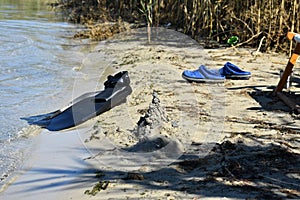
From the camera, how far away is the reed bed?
9.25 metres

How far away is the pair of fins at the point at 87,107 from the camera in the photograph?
19.5 feet

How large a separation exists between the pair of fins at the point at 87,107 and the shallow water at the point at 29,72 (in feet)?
0.85

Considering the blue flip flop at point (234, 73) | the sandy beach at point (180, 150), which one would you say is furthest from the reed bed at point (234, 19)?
the blue flip flop at point (234, 73)

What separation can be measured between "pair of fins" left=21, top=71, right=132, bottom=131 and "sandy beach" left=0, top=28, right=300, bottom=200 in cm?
11

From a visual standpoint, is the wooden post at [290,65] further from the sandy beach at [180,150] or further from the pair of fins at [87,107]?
→ the pair of fins at [87,107]

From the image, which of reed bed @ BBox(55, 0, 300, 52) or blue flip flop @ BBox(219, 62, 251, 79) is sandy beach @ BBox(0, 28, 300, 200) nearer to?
blue flip flop @ BBox(219, 62, 251, 79)

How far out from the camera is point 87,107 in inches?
244

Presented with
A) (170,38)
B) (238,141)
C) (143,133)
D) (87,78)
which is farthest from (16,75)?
(238,141)

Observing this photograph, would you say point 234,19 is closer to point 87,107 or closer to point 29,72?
A: point 29,72

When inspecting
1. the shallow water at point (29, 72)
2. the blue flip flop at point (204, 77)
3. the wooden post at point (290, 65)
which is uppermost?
the wooden post at point (290, 65)

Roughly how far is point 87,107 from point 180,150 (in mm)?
2191

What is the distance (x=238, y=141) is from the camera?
14.9 feet

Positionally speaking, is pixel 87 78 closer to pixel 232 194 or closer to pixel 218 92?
pixel 218 92

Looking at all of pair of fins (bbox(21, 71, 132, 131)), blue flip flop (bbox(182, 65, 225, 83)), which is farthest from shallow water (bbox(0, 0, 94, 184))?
blue flip flop (bbox(182, 65, 225, 83))
